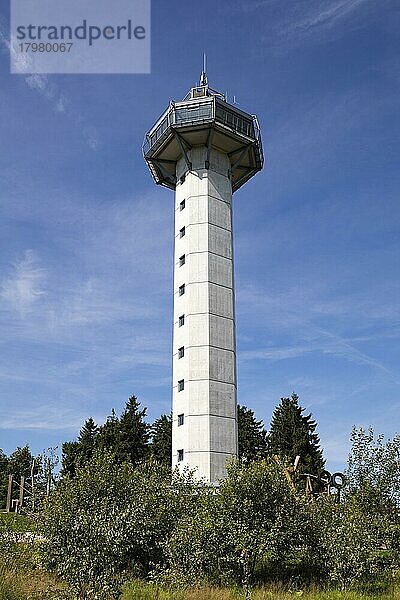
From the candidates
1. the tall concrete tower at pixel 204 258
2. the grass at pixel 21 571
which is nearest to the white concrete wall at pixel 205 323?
the tall concrete tower at pixel 204 258

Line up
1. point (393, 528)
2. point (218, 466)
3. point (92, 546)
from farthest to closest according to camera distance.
Answer: point (218, 466) → point (393, 528) → point (92, 546)

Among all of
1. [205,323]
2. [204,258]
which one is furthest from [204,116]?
[205,323]

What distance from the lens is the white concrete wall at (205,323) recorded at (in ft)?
107

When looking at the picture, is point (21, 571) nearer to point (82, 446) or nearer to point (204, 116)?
point (204, 116)

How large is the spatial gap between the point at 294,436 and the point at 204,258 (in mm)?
19426

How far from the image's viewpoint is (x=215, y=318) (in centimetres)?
3503

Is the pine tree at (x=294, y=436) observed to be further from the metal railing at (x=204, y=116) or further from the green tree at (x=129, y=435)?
the metal railing at (x=204, y=116)

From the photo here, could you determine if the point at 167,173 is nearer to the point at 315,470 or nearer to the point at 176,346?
the point at 176,346

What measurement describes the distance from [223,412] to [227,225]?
11.8 metres

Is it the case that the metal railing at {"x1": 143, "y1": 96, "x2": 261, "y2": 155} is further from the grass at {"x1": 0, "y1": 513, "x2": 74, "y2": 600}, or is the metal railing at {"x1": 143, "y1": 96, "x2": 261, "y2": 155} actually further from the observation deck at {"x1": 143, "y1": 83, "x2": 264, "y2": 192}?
the grass at {"x1": 0, "y1": 513, "x2": 74, "y2": 600}

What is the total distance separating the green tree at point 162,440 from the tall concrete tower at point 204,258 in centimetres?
1720

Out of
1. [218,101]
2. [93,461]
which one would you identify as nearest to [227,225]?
[218,101]

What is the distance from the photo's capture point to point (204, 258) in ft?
118

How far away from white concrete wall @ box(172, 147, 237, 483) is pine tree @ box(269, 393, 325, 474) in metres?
15.0
